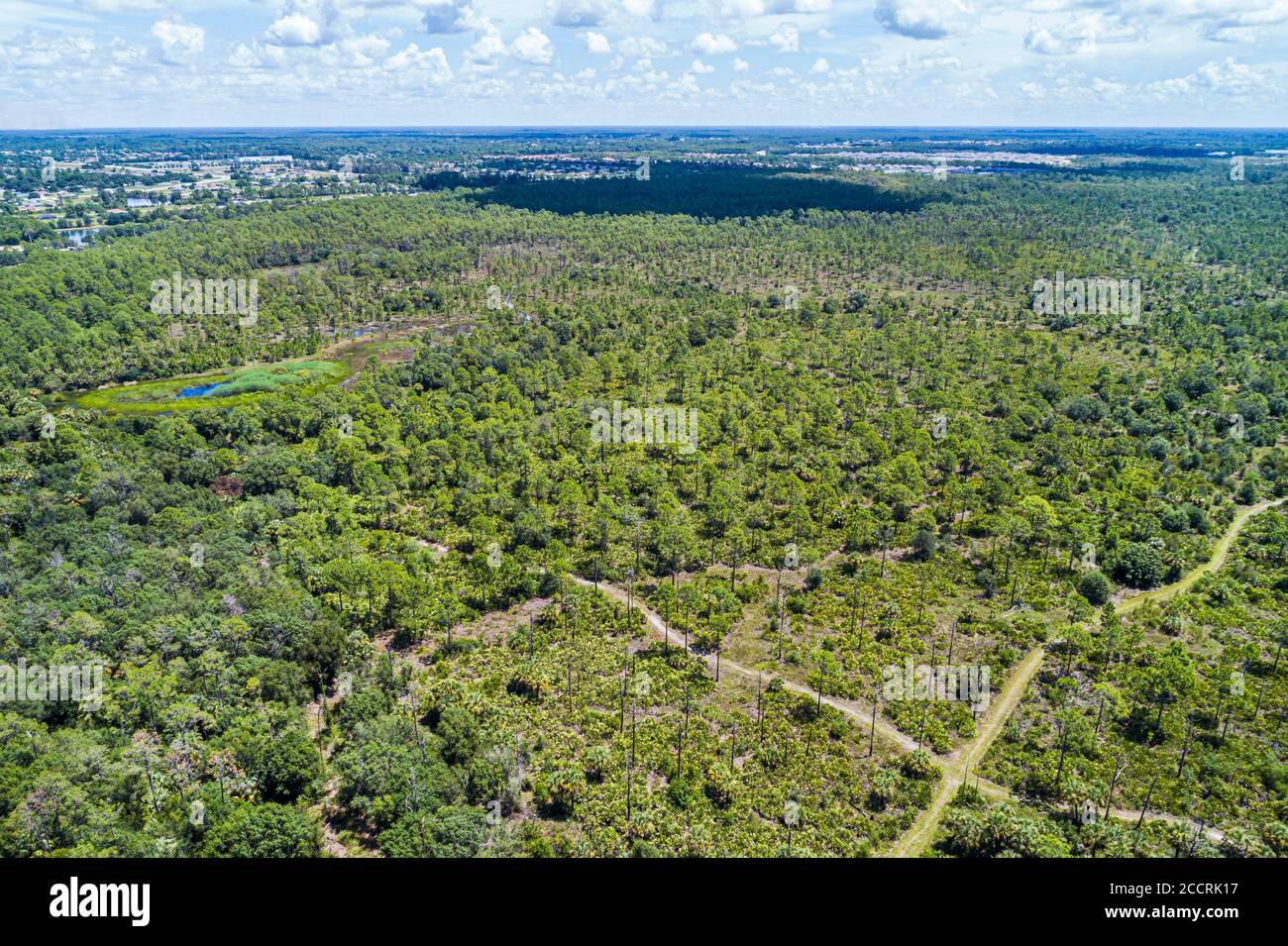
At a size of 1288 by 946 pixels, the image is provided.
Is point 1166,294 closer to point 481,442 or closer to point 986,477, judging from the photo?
point 986,477

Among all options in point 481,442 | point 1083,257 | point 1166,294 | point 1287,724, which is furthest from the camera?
point 1083,257
